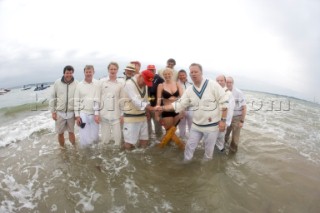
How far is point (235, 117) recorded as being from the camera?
679 cm

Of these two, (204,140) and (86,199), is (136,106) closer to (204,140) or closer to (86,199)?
(204,140)

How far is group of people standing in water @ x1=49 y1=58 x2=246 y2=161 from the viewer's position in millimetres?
5344

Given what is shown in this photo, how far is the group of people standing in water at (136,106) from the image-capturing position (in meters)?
5.34

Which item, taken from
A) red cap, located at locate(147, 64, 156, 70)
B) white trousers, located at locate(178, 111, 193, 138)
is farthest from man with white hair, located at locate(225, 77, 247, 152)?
red cap, located at locate(147, 64, 156, 70)

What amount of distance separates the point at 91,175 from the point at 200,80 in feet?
10.7

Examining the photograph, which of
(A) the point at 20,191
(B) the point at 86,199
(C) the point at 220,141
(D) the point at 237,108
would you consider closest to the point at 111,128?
(B) the point at 86,199

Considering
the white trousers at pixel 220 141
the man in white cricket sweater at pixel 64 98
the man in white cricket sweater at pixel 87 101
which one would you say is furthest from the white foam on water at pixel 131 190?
the white trousers at pixel 220 141

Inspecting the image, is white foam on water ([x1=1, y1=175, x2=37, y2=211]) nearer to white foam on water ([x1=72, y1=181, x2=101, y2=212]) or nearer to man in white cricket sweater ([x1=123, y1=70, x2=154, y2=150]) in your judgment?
white foam on water ([x1=72, y1=181, x2=101, y2=212])

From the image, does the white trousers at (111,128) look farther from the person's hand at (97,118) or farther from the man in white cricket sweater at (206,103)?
the man in white cricket sweater at (206,103)

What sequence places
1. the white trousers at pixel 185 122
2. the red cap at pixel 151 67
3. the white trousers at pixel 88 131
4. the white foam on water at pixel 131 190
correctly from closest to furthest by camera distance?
1. the white foam on water at pixel 131 190
2. the white trousers at pixel 88 131
3. the red cap at pixel 151 67
4. the white trousers at pixel 185 122

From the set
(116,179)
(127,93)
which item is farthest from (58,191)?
(127,93)

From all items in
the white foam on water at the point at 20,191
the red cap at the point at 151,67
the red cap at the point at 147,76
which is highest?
the red cap at the point at 151,67

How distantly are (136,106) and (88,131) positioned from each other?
1.57 metres

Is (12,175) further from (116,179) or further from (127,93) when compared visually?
(127,93)
